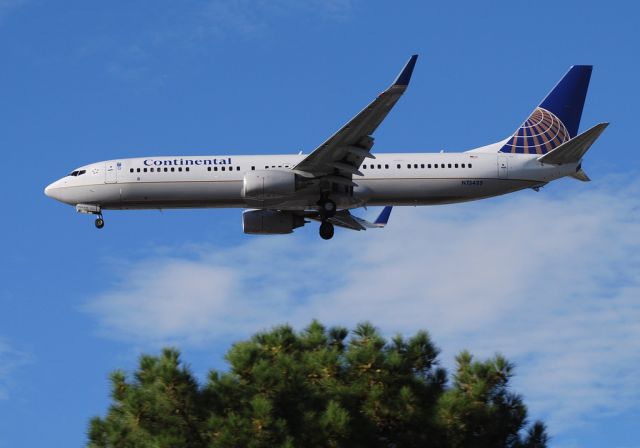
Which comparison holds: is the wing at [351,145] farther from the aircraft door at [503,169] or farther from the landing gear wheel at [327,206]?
the aircraft door at [503,169]

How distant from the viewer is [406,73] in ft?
125

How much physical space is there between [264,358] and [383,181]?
17.6 metres

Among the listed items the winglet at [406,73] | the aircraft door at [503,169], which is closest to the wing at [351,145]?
the winglet at [406,73]

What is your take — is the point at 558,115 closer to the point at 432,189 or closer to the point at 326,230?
the point at 432,189

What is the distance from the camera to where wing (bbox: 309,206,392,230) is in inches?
1891

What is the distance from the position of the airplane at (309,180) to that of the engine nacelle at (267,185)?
5cm

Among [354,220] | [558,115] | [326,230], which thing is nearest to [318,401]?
[326,230]

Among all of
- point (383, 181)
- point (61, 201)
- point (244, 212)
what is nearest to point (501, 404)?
point (383, 181)

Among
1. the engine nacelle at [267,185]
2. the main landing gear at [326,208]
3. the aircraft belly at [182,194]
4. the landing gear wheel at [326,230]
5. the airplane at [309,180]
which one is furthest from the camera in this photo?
the landing gear wheel at [326,230]

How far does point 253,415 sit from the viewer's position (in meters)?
26.2

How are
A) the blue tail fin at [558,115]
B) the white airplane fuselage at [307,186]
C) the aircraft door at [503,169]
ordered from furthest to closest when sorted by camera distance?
the blue tail fin at [558,115] < the aircraft door at [503,169] < the white airplane fuselage at [307,186]

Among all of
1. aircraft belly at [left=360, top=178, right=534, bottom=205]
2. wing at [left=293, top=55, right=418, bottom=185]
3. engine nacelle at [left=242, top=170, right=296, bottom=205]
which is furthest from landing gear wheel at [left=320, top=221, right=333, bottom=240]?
engine nacelle at [left=242, top=170, right=296, bottom=205]

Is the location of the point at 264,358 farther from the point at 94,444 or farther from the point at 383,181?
the point at 383,181

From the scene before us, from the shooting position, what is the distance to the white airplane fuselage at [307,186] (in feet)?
146
